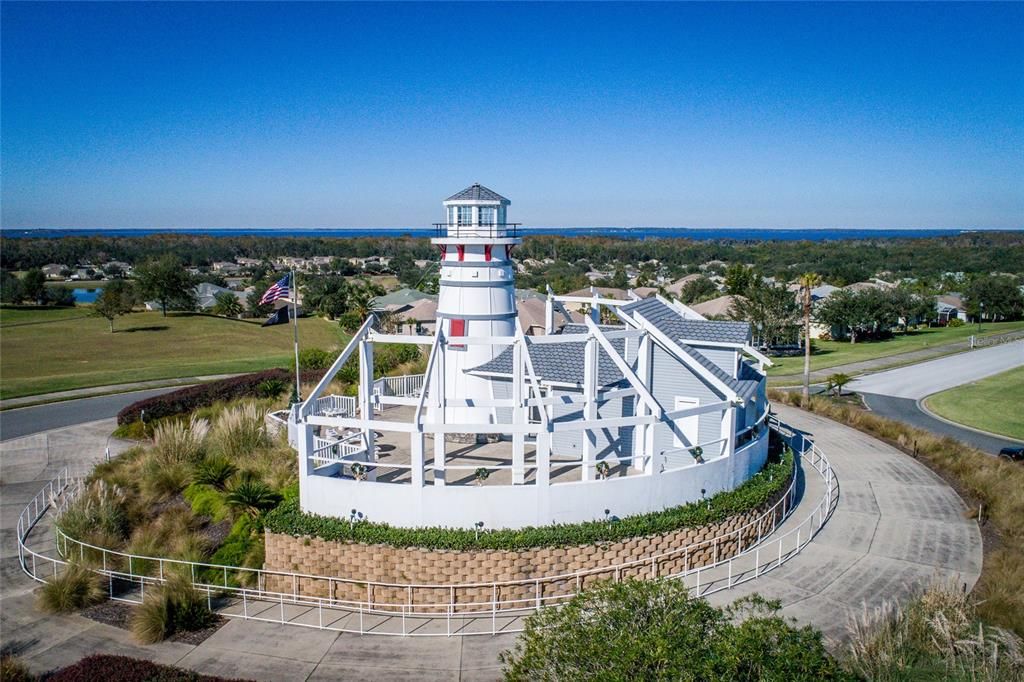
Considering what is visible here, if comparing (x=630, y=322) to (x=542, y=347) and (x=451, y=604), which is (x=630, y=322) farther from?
(x=451, y=604)

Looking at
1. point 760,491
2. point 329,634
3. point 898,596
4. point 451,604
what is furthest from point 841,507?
point 329,634

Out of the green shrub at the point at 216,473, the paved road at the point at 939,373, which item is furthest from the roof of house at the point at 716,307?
the green shrub at the point at 216,473

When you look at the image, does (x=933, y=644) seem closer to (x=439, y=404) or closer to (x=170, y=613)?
(x=439, y=404)

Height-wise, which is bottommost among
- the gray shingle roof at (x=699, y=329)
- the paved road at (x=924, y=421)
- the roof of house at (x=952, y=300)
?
the paved road at (x=924, y=421)

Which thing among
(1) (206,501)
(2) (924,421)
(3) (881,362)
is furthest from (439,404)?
(3) (881,362)

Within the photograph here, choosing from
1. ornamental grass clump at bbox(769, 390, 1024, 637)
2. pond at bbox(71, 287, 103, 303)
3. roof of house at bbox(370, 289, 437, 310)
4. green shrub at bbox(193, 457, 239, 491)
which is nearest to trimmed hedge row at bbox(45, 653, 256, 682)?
green shrub at bbox(193, 457, 239, 491)

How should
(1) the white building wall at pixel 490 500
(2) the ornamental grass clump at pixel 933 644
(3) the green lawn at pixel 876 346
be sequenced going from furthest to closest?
1. (3) the green lawn at pixel 876 346
2. (1) the white building wall at pixel 490 500
3. (2) the ornamental grass clump at pixel 933 644

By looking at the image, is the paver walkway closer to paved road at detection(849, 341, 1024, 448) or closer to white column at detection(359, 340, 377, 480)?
white column at detection(359, 340, 377, 480)

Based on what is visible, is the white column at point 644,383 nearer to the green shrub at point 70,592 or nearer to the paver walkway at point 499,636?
the paver walkway at point 499,636
